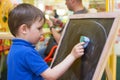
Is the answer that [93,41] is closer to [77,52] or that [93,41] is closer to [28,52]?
[77,52]

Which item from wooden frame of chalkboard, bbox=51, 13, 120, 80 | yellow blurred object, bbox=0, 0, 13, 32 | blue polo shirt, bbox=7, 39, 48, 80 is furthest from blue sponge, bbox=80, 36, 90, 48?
yellow blurred object, bbox=0, 0, 13, 32

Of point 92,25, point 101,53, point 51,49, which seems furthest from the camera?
point 51,49

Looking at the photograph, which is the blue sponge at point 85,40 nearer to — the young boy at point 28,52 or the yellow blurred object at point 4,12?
the young boy at point 28,52

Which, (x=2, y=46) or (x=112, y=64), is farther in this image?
(x=2, y=46)

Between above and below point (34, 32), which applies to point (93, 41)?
below

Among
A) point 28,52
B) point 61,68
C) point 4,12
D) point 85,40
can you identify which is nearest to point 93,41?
point 85,40

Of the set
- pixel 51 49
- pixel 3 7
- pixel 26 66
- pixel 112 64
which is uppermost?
pixel 26 66

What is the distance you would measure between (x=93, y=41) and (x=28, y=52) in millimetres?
324

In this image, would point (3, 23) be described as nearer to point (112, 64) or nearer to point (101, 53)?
point (112, 64)

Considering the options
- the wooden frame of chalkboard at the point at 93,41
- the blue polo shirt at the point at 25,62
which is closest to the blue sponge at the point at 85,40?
the wooden frame of chalkboard at the point at 93,41

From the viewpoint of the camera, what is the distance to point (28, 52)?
1250 mm

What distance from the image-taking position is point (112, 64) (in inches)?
113

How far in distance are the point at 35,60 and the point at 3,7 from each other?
2.54 m

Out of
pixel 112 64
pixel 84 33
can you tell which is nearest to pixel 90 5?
pixel 112 64
